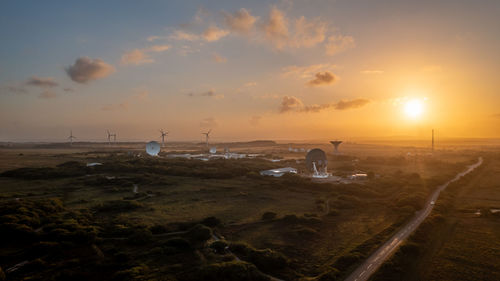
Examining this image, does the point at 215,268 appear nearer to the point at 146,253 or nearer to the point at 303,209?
the point at 146,253

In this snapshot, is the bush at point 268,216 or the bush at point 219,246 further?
the bush at point 268,216

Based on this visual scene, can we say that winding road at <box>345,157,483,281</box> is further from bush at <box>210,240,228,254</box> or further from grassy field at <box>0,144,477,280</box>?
bush at <box>210,240,228,254</box>

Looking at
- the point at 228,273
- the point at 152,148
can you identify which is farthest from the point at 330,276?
the point at 152,148

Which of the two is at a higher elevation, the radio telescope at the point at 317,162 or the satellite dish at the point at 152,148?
the satellite dish at the point at 152,148

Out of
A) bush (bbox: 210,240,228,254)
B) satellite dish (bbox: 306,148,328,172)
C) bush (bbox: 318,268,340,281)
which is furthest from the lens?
satellite dish (bbox: 306,148,328,172)

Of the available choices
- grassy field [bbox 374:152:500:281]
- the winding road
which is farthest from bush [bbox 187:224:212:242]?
grassy field [bbox 374:152:500:281]

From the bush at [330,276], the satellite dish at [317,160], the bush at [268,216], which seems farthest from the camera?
the satellite dish at [317,160]

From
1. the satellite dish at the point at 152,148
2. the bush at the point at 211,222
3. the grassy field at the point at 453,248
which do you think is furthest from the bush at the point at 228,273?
the satellite dish at the point at 152,148

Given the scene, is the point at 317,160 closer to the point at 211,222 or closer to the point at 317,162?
the point at 317,162

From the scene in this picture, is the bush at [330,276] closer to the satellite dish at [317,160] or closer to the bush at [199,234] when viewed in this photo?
the bush at [199,234]
